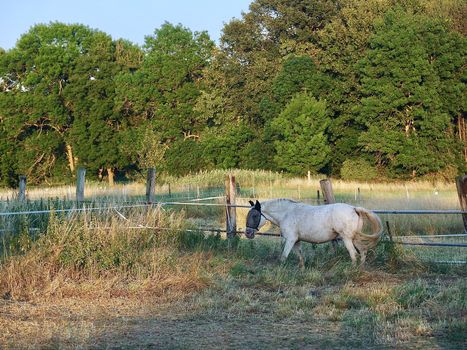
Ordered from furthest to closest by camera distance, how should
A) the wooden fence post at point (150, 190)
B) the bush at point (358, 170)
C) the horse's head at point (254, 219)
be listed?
the bush at point (358, 170) → the wooden fence post at point (150, 190) → the horse's head at point (254, 219)

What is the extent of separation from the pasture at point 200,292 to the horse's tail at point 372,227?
31 centimetres

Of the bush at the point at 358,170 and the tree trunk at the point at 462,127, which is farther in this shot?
the tree trunk at the point at 462,127

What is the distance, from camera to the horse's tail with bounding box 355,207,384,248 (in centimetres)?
1047

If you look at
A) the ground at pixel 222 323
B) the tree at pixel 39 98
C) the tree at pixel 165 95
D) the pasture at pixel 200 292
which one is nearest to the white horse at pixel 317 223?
the pasture at pixel 200 292

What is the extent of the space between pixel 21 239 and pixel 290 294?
13.0ft

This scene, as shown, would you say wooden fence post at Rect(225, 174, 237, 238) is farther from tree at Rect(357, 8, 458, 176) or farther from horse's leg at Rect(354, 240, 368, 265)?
tree at Rect(357, 8, 458, 176)

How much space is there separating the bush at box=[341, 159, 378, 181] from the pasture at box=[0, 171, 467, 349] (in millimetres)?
27000

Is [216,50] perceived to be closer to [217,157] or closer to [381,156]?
[217,157]

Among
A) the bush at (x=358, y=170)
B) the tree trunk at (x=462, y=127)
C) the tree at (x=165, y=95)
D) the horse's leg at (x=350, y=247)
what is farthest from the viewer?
the tree at (x=165, y=95)

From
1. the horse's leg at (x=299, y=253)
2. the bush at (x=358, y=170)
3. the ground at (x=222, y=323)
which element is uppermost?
the bush at (x=358, y=170)

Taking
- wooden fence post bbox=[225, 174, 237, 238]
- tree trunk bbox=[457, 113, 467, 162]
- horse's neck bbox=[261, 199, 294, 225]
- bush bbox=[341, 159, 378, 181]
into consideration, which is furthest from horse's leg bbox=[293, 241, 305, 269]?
tree trunk bbox=[457, 113, 467, 162]

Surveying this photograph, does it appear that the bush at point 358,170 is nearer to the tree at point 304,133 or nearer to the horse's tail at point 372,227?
the tree at point 304,133

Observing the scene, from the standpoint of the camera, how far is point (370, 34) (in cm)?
4250

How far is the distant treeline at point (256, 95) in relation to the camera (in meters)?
39.2
